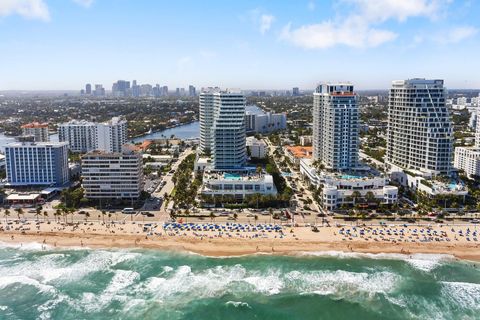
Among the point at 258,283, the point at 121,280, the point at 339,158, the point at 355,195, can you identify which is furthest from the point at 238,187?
the point at 121,280

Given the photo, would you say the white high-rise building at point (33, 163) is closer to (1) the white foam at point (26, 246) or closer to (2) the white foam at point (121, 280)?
(1) the white foam at point (26, 246)

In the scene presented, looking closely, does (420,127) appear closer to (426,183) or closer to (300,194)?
(426,183)

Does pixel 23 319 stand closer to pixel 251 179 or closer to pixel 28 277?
pixel 28 277

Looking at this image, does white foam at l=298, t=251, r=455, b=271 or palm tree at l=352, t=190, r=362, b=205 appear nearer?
white foam at l=298, t=251, r=455, b=271

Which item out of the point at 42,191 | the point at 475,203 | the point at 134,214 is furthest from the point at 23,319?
the point at 475,203

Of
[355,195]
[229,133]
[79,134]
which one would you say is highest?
[229,133]

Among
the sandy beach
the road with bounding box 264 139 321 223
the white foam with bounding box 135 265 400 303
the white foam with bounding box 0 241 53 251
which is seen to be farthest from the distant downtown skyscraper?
the white foam with bounding box 0 241 53 251

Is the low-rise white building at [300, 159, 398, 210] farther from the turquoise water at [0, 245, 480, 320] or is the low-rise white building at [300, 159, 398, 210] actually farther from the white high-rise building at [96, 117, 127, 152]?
the white high-rise building at [96, 117, 127, 152]
